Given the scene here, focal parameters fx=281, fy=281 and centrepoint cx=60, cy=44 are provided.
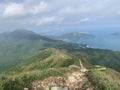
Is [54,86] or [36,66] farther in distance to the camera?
[36,66]

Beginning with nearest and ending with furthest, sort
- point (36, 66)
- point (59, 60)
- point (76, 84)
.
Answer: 1. point (76, 84)
2. point (59, 60)
3. point (36, 66)

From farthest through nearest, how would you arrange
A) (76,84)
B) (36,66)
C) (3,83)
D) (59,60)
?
(36,66), (59,60), (76,84), (3,83)

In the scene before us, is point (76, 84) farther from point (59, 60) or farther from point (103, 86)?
point (59, 60)

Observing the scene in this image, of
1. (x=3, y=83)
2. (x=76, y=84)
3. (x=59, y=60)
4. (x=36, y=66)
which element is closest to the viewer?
(x=3, y=83)

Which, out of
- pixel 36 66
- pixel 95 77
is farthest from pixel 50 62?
pixel 95 77

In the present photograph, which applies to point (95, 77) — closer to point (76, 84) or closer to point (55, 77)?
point (76, 84)

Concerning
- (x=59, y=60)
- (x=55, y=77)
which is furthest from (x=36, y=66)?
(x=55, y=77)

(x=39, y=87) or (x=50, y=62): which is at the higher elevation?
(x=39, y=87)

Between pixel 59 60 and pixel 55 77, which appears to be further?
pixel 59 60

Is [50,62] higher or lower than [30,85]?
lower
